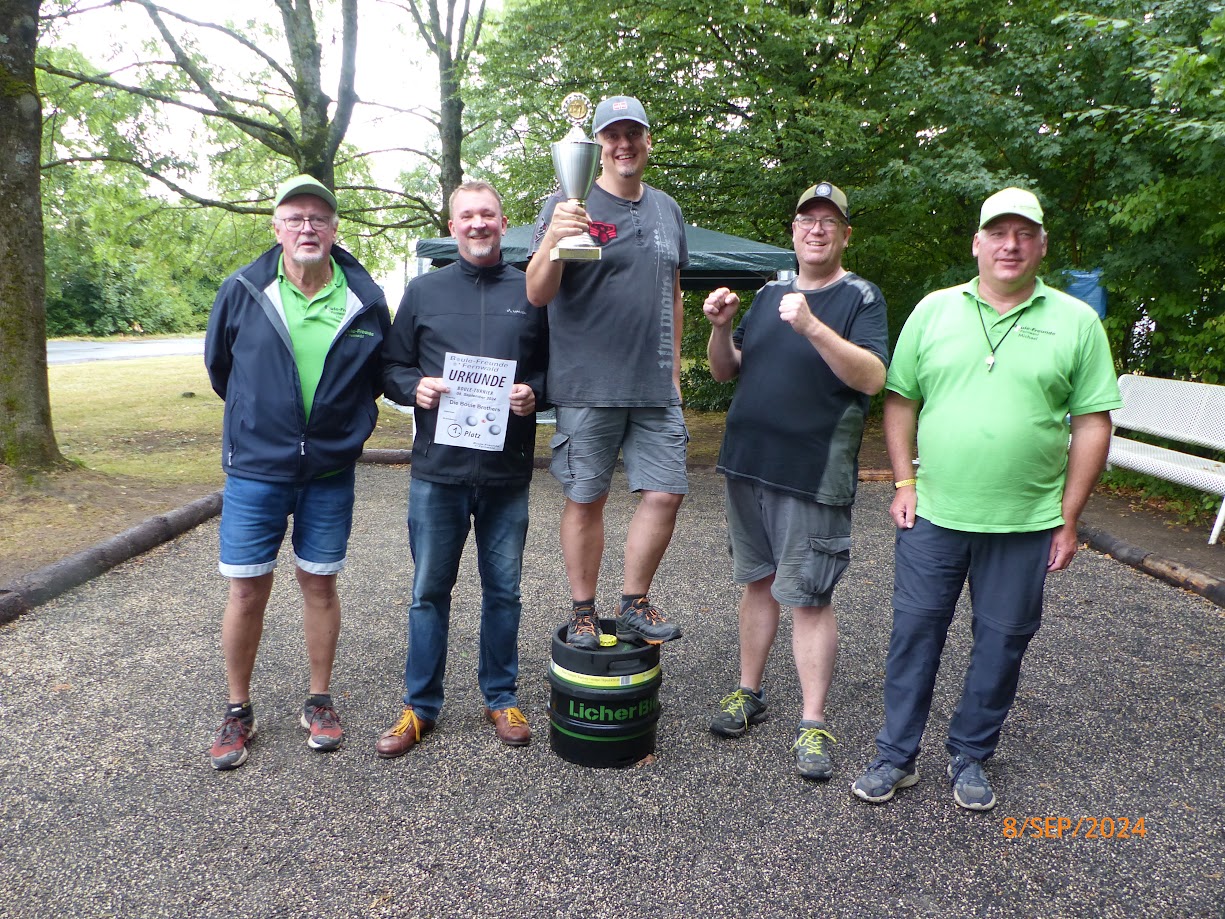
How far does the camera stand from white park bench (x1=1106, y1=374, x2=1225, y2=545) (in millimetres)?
6836

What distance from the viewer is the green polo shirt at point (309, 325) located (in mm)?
3176

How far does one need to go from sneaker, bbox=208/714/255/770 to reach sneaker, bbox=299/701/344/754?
22 centimetres

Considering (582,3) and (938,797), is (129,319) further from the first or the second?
(938,797)

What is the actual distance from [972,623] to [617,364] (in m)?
1.60

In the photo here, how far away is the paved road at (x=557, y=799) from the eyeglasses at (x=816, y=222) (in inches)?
80.1

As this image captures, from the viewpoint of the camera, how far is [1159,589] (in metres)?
5.70

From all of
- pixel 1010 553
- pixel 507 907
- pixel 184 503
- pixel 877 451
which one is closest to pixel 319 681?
pixel 507 907

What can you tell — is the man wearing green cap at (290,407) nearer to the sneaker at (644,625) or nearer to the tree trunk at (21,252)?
the sneaker at (644,625)

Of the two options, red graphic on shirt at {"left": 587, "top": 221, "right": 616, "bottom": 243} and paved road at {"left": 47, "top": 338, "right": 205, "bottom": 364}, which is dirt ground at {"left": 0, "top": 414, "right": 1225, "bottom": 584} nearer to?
red graphic on shirt at {"left": 587, "top": 221, "right": 616, "bottom": 243}

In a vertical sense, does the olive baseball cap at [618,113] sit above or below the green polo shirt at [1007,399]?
above

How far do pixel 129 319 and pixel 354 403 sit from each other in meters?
41.5

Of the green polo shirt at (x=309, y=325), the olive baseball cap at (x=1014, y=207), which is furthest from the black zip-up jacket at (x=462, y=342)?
the olive baseball cap at (x=1014, y=207)

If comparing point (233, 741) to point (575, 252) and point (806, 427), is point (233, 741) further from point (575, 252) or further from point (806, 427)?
point (806, 427)
